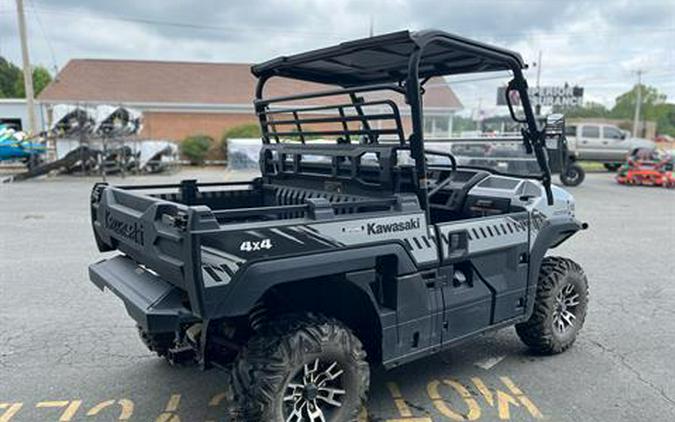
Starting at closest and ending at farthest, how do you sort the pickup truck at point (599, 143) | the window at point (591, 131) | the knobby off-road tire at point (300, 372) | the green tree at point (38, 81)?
the knobby off-road tire at point (300, 372) < the pickup truck at point (599, 143) < the window at point (591, 131) < the green tree at point (38, 81)

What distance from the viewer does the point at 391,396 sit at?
3.48 meters

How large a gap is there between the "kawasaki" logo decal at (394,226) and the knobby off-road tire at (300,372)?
551mm

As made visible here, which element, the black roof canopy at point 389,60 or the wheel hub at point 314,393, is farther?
the black roof canopy at point 389,60

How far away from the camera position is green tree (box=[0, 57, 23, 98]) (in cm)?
5051

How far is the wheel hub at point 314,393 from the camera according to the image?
109 inches

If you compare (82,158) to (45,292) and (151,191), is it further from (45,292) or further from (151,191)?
(151,191)

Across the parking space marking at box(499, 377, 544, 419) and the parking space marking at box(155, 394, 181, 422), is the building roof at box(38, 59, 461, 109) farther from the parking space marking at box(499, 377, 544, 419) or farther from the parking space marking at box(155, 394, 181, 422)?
the parking space marking at box(155, 394, 181, 422)

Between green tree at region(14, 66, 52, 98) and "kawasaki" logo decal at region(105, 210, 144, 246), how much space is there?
2123 inches

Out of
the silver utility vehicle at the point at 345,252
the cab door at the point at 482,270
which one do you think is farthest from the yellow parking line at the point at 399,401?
the cab door at the point at 482,270

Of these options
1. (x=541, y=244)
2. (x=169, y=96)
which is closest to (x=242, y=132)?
(x=169, y=96)

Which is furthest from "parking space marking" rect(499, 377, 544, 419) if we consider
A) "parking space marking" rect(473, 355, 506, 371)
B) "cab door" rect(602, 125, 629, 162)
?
"cab door" rect(602, 125, 629, 162)

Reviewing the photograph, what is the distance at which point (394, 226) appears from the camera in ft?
9.62

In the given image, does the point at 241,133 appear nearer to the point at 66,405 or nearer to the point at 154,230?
the point at 66,405

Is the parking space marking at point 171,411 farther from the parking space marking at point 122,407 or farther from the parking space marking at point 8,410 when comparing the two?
the parking space marking at point 8,410
